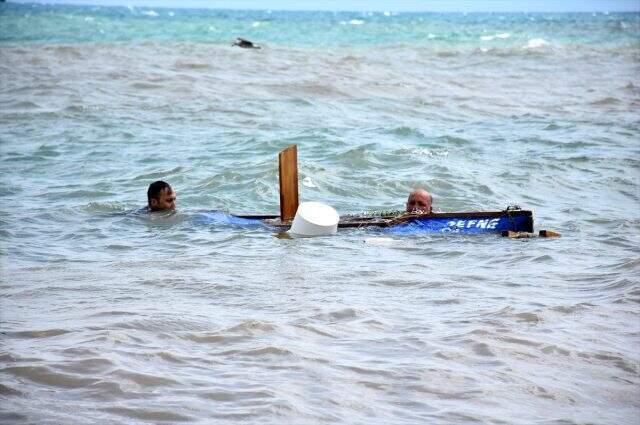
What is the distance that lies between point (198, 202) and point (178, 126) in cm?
636

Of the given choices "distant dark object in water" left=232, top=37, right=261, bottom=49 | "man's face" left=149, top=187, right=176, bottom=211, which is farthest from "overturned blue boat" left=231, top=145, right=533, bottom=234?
"distant dark object in water" left=232, top=37, right=261, bottom=49

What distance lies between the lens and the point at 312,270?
28.7ft

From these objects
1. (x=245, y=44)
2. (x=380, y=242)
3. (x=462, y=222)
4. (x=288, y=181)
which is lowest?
(x=380, y=242)

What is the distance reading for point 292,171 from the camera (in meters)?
10.4

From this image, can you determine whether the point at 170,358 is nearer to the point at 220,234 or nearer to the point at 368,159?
the point at 220,234

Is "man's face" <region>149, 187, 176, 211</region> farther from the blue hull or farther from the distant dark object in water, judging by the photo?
the distant dark object in water

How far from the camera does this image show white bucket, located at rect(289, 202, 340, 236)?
1006 centimetres

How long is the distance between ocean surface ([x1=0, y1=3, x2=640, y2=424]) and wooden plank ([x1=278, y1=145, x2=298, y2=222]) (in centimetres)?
47

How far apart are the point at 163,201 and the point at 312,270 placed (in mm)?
3092

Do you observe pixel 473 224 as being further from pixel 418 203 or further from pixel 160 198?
pixel 160 198

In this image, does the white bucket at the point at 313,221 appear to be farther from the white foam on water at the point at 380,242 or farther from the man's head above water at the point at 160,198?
the man's head above water at the point at 160,198

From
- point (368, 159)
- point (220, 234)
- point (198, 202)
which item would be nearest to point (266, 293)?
point (220, 234)

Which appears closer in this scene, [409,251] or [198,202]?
[409,251]

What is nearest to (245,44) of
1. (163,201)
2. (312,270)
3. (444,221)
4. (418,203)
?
(163,201)
